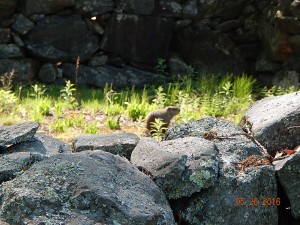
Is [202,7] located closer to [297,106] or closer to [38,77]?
[38,77]

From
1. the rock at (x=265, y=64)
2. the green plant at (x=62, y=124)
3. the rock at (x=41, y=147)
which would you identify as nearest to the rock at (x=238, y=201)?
the rock at (x=41, y=147)

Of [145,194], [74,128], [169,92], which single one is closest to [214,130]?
[145,194]

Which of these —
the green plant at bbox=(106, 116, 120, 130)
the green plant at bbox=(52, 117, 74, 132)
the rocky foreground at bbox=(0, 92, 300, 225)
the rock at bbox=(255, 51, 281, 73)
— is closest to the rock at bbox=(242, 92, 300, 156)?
the rocky foreground at bbox=(0, 92, 300, 225)

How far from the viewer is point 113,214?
3.41m

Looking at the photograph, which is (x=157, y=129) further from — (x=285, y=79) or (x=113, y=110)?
(x=285, y=79)

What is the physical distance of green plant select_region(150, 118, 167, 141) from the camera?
19.4ft

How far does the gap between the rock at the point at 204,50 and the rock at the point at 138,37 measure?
12.3 inches

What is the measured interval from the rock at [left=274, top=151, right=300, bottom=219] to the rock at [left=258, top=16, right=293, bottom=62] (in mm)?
5021

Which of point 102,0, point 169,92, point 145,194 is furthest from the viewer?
point 102,0

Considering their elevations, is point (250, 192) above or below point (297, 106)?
below

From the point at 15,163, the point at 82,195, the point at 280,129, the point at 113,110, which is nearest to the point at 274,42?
the point at 113,110

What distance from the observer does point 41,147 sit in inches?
171

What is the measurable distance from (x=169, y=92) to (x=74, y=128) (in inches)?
90.3
